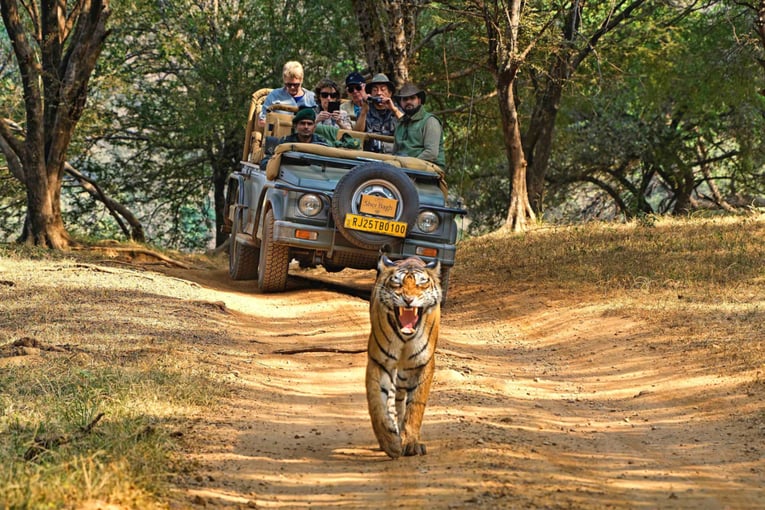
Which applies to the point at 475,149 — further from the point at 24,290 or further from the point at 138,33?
the point at 24,290

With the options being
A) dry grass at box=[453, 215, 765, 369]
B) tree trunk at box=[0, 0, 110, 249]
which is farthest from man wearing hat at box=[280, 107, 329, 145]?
tree trunk at box=[0, 0, 110, 249]

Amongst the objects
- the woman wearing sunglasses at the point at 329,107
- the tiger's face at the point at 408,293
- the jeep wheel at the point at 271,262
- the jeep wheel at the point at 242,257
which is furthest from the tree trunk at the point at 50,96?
the tiger's face at the point at 408,293

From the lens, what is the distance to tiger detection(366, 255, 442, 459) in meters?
5.71

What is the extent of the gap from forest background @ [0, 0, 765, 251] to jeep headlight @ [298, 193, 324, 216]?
686 centimetres

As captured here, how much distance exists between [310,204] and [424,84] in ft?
35.6

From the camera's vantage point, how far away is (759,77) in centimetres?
2378

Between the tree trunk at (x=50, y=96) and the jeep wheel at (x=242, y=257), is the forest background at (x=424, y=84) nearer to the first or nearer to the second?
the tree trunk at (x=50, y=96)

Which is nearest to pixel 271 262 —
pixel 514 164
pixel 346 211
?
pixel 346 211

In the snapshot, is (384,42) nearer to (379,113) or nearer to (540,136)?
(379,113)

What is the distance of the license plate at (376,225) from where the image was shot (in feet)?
36.8

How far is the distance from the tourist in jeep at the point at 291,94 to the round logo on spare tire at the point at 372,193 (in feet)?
10.9

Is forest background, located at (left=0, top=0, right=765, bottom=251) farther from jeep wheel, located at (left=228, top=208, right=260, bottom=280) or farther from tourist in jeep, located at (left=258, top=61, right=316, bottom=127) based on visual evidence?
jeep wheel, located at (left=228, top=208, right=260, bottom=280)

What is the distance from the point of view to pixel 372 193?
1115cm

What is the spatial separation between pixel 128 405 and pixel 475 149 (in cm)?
1947
